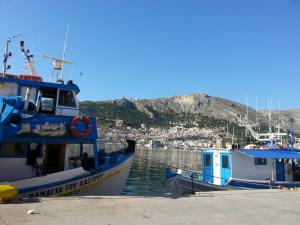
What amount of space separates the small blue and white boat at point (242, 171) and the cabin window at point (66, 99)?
7.46 m

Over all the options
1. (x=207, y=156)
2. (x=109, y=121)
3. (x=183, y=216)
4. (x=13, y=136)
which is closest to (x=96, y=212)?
(x=183, y=216)

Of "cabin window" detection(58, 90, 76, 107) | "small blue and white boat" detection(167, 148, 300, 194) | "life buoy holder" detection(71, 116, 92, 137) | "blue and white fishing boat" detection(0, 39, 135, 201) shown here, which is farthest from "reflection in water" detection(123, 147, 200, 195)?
"cabin window" detection(58, 90, 76, 107)

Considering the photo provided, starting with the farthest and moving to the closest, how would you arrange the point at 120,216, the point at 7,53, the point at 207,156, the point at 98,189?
the point at 207,156 → the point at 7,53 → the point at 98,189 → the point at 120,216

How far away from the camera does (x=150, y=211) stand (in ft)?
29.0

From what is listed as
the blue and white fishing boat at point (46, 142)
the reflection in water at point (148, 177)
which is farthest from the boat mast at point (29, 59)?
the reflection in water at point (148, 177)

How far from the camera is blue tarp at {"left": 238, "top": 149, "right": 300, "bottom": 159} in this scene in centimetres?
1894

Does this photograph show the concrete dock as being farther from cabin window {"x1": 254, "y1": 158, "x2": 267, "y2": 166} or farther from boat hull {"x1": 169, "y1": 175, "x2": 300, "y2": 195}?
cabin window {"x1": 254, "y1": 158, "x2": 267, "y2": 166}

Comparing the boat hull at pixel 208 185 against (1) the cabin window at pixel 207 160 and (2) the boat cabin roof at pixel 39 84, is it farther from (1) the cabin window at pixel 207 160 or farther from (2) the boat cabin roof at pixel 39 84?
(2) the boat cabin roof at pixel 39 84

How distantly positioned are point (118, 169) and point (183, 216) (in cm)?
689

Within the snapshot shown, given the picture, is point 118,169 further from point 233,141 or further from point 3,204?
point 233,141

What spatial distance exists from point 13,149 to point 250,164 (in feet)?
Answer: 42.7

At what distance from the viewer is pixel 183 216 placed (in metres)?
8.44

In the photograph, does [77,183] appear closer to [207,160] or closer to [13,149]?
[13,149]

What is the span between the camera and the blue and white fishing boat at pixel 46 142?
11.9 metres
